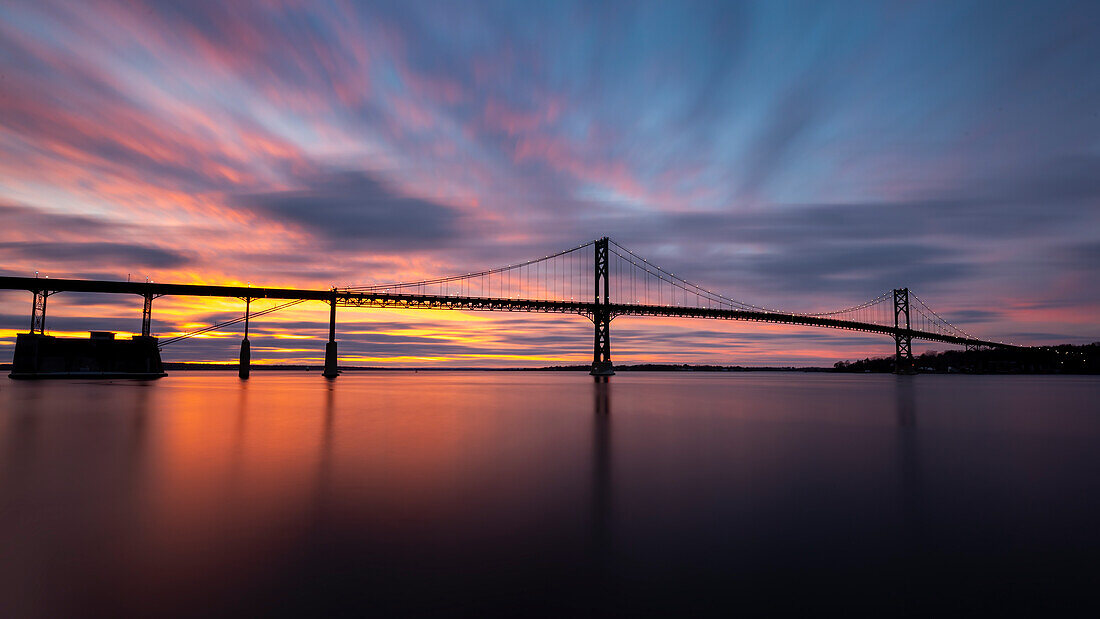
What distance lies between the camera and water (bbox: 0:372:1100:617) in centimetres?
498

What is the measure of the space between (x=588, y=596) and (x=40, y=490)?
1038 cm

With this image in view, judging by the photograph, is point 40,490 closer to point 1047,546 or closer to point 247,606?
point 247,606

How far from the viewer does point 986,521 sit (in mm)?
7984

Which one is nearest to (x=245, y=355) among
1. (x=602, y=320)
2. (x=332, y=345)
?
(x=332, y=345)

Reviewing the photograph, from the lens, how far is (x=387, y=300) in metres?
69.9

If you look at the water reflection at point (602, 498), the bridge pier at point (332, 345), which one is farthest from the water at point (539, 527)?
the bridge pier at point (332, 345)

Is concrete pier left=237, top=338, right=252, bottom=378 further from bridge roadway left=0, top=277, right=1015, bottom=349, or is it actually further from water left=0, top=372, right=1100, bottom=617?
water left=0, top=372, right=1100, bottom=617

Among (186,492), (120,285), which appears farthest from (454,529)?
(120,285)

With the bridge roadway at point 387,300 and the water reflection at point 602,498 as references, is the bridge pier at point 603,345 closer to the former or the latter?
the bridge roadway at point 387,300

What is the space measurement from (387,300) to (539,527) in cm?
6589

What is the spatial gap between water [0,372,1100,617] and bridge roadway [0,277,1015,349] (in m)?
54.1

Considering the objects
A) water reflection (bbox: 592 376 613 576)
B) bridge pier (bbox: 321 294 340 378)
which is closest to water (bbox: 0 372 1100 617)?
water reflection (bbox: 592 376 613 576)

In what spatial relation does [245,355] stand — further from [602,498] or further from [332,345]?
[602,498]

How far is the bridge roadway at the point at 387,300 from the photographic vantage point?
6644 cm
